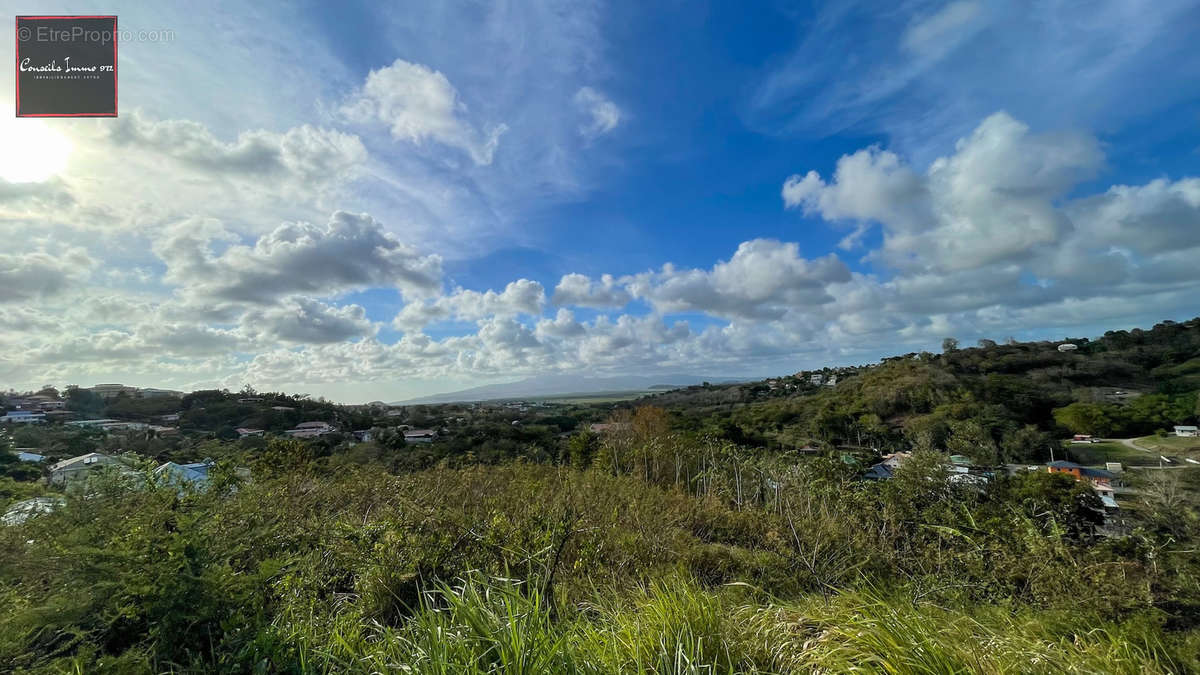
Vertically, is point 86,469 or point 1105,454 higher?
point 86,469

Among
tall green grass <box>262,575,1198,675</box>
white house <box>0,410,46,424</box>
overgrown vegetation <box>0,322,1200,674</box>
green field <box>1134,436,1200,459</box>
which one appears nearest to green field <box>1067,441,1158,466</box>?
green field <box>1134,436,1200,459</box>

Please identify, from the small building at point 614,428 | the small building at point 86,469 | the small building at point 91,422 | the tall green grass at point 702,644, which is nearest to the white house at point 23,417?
the small building at point 91,422

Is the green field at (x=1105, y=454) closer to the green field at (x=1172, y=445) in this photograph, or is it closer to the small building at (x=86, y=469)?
the green field at (x=1172, y=445)

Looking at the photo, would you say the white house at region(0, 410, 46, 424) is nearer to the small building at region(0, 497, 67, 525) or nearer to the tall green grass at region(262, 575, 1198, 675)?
the small building at region(0, 497, 67, 525)

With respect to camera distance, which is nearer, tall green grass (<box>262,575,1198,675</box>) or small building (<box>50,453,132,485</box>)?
tall green grass (<box>262,575,1198,675</box>)

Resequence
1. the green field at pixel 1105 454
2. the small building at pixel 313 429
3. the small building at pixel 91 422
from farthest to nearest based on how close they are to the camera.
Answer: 1. the green field at pixel 1105 454
2. the small building at pixel 313 429
3. the small building at pixel 91 422

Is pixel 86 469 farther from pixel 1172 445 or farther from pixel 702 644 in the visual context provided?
pixel 1172 445

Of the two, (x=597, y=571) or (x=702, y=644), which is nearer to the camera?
(x=702, y=644)

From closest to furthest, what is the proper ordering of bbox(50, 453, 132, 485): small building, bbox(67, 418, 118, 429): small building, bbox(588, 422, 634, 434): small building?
bbox(50, 453, 132, 485): small building → bbox(67, 418, 118, 429): small building → bbox(588, 422, 634, 434): small building

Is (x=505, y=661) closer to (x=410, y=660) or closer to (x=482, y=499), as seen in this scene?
(x=410, y=660)

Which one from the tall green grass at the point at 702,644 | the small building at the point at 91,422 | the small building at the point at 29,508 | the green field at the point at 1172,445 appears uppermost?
the small building at the point at 29,508

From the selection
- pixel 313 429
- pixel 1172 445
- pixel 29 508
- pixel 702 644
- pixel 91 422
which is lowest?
pixel 1172 445

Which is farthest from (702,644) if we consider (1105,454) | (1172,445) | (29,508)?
(1172,445)

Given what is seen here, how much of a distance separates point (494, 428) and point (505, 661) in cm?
2300
